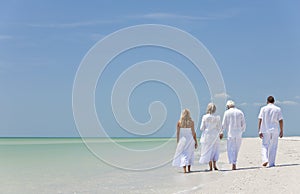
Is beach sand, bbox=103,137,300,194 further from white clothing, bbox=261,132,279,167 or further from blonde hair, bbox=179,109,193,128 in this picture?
white clothing, bbox=261,132,279,167

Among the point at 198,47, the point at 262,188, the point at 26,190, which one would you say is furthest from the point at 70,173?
the point at 262,188

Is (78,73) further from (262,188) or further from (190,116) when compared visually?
(262,188)

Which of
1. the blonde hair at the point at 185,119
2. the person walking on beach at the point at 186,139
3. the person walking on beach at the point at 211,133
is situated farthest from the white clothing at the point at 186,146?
the person walking on beach at the point at 211,133

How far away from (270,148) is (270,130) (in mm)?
492

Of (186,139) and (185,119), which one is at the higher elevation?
(185,119)

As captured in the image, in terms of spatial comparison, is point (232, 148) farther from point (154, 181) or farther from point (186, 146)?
point (154, 181)

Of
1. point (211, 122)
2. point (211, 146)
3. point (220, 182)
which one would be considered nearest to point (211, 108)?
point (211, 122)

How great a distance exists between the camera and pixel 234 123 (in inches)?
523

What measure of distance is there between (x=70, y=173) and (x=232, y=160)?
5.27 meters

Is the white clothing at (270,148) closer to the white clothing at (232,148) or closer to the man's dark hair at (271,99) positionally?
the white clothing at (232,148)

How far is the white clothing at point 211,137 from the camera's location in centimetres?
1339

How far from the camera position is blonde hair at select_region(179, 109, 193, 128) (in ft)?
43.7

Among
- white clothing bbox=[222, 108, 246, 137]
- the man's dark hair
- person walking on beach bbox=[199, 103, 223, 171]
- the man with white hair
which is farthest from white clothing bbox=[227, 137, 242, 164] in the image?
the man's dark hair

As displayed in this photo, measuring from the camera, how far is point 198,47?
17344 millimetres
